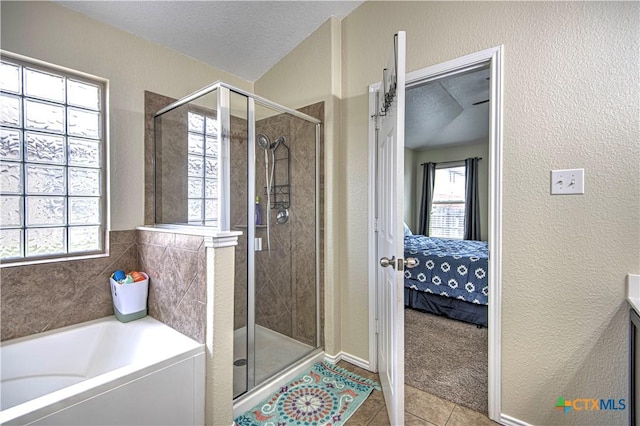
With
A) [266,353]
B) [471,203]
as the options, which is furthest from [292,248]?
[471,203]

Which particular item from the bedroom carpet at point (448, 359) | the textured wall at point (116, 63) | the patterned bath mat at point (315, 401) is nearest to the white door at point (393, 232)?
the patterned bath mat at point (315, 401)

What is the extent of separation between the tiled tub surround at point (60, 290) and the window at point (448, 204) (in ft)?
16.9

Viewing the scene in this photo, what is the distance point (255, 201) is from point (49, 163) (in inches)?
47.1

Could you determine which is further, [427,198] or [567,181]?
[427,198]

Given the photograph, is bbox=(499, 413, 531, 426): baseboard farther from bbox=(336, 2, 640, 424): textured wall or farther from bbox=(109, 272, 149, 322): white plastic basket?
bbox=(109, 272, 149, 322): white plastic basket

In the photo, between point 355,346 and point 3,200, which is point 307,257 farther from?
point 3,200

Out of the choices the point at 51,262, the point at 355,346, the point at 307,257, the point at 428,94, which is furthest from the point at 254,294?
the point at 428,94

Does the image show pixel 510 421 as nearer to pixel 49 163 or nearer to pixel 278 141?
pixel 278 141

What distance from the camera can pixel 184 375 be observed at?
134 cm

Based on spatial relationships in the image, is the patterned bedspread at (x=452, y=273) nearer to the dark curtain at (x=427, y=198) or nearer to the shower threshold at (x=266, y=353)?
the shower threshold at (x=266, y=353)

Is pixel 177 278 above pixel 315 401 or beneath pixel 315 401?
above

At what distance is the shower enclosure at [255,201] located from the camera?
170 cm

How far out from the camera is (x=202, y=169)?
178 centimetres

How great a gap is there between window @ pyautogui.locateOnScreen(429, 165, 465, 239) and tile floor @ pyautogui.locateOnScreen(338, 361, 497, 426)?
4.16m
